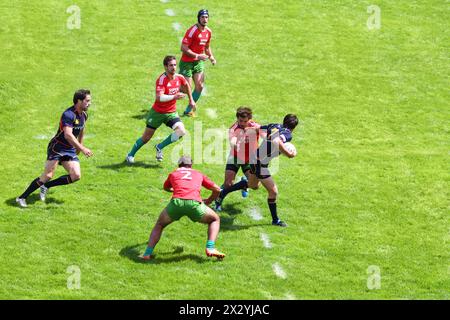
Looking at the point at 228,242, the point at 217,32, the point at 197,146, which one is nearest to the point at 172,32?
the point at 217,32

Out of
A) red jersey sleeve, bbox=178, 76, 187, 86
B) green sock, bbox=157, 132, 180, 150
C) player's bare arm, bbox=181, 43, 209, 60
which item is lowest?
green sock, bbox=157, 132, 180, 150

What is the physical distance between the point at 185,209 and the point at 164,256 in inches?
46.3

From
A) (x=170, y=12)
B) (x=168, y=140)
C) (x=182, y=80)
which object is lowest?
(x=168, y=140)

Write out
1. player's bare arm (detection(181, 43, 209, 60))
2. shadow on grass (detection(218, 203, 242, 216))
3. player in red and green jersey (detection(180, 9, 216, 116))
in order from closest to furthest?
1. shadow on grass (detection(218, 203, 242, 216))
2. player's bare arm (detection(181, 43, 209, 60))
3. player in red and green jersey (detection(180, 9, 216, 116))

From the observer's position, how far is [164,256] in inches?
574

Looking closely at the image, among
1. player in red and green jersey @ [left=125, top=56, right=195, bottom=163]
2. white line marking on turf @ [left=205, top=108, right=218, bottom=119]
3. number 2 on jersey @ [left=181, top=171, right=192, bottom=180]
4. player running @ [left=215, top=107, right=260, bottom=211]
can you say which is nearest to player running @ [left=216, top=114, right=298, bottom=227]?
player running @ [left=215, top=107, right=260, bottom=211]

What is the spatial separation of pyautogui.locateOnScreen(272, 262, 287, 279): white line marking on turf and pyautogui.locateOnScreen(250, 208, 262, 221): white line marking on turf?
212 cm

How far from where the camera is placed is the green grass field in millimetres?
14148

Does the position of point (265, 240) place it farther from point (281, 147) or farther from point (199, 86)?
point (199, 86)

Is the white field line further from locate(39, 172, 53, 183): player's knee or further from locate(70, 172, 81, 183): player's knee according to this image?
locate(39, 172, 53, 183): player's knee

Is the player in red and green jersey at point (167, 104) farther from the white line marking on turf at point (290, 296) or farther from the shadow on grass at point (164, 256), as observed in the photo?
the white line marking on turf at point (290, 296)

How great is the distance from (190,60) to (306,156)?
4427 mm

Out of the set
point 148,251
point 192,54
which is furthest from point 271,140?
point 192,54

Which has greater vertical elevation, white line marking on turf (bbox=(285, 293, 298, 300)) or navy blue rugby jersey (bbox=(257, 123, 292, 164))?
navy blue rugby jersey (bbox=(257, 123, 292, 164))
